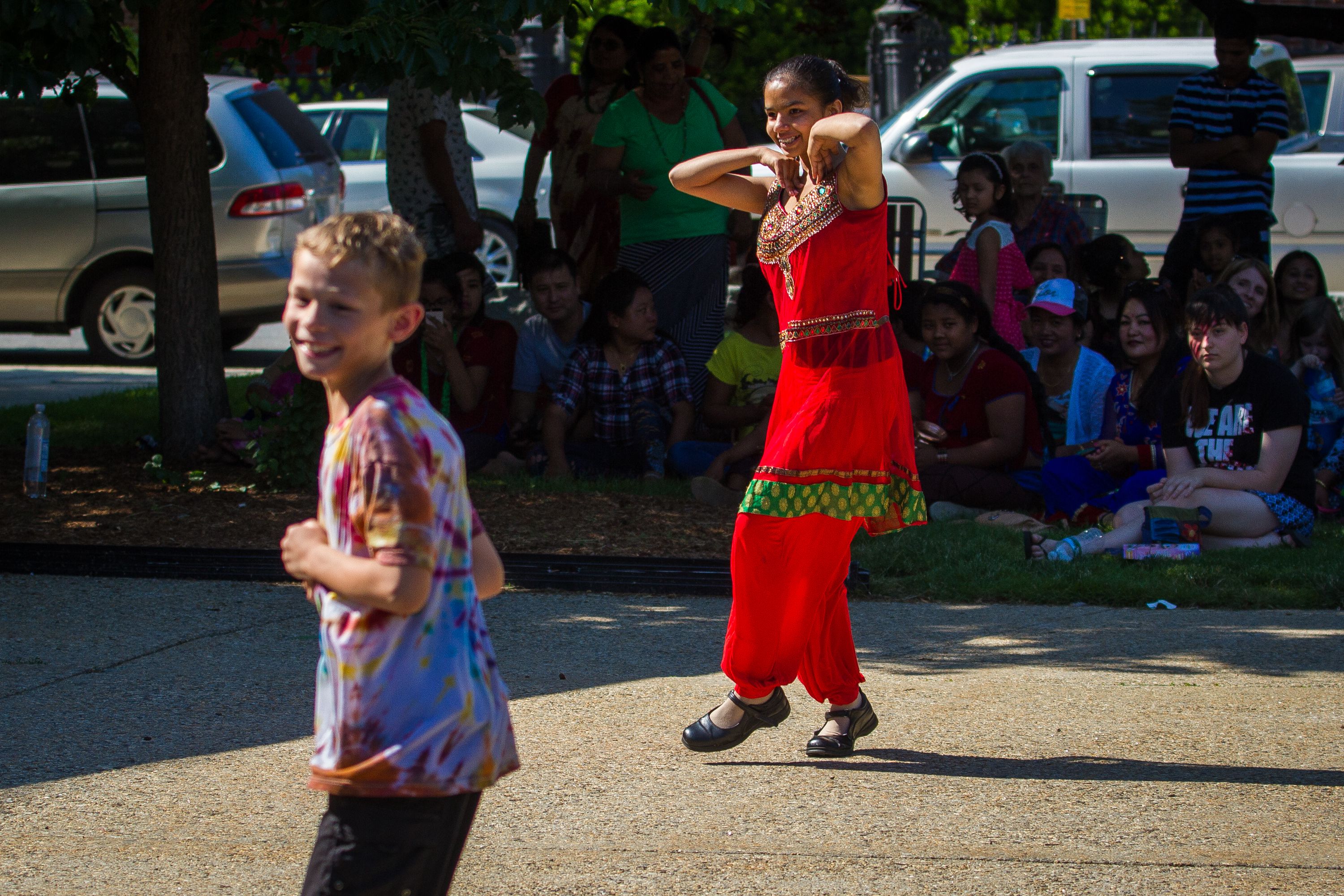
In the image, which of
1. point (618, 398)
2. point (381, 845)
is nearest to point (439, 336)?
point (618, 398)

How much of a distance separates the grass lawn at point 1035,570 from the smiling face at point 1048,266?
256cm

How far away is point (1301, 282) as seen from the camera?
27.5ft

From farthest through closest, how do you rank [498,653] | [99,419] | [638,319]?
[99,419] → [638,319] → [498,653]

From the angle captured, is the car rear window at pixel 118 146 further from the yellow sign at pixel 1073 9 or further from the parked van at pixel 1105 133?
the yellow sign at pixel 1073 9

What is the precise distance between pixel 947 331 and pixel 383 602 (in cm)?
528

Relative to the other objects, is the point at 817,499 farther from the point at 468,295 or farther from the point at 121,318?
the point at 121,318

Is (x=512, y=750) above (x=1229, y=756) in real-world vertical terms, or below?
above

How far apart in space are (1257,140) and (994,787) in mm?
6408

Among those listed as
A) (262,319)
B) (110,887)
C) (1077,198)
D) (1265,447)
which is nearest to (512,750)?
(110,887)

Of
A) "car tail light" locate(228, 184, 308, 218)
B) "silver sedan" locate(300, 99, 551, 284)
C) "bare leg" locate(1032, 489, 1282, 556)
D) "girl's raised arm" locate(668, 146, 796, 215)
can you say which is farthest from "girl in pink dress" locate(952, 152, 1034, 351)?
"silver sedan" locate(300, 99, 551, 284)

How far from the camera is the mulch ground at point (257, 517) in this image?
22.3 feet

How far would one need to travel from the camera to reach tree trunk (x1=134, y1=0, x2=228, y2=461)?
7.93 m

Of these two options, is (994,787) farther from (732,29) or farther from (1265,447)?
(732,29)

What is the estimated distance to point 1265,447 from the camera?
6.39m
